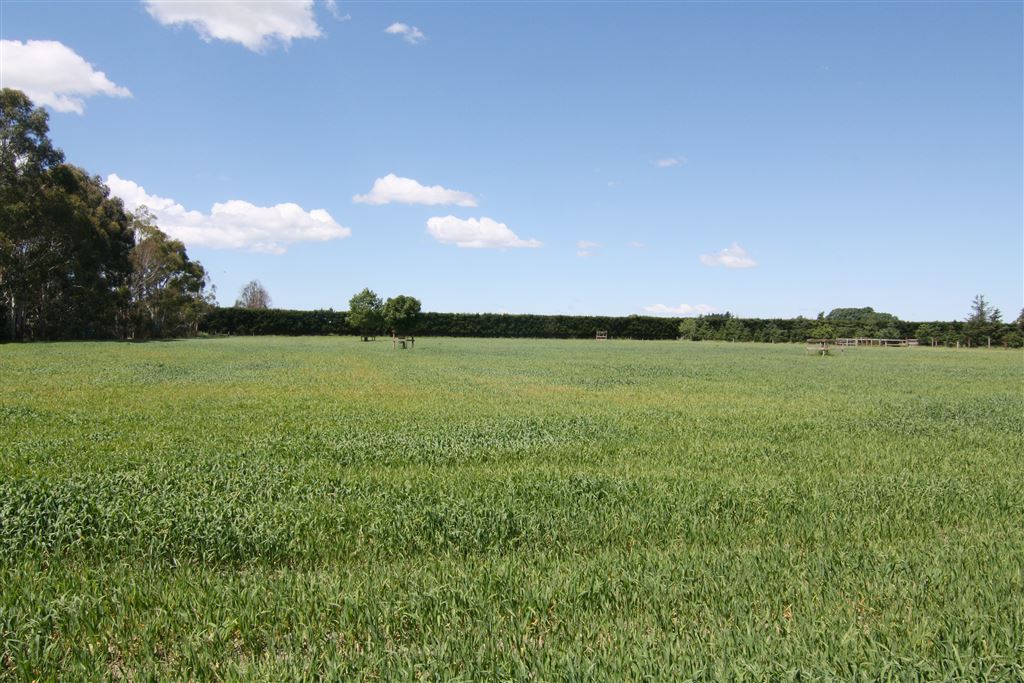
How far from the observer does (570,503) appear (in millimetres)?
5750

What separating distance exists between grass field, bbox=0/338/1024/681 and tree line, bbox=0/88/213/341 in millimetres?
35660

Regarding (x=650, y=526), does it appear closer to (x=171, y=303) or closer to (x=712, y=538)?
(x=712, y=538)

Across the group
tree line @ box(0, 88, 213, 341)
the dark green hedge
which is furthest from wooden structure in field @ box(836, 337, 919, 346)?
tree line @ box(0, 88, 213, 341)

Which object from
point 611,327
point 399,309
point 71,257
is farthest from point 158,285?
point 611,327

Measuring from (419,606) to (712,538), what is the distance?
2.46 m

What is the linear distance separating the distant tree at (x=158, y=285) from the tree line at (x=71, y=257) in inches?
3.1

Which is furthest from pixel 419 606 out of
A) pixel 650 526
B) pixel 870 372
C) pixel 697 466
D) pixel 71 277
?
pixel 71 277

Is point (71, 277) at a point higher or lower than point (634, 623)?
higher

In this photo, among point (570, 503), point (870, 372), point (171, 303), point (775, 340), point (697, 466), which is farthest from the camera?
point (775, 340)

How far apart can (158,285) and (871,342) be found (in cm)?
6369

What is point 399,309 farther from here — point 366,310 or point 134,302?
point 134,302

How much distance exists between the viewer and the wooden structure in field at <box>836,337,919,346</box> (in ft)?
196

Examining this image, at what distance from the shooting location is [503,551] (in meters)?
4.75

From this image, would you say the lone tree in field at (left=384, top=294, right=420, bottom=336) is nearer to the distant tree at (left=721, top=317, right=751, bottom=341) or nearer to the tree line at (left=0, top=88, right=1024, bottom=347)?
the tree line at (left=0, top=88, right=1024, bottom=347)
